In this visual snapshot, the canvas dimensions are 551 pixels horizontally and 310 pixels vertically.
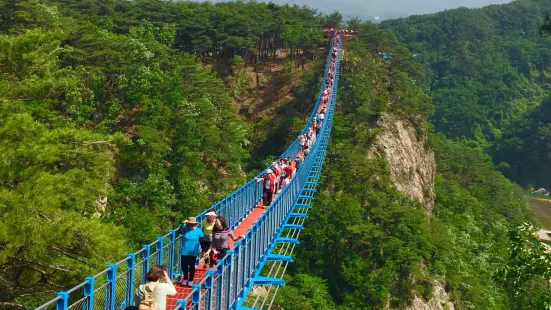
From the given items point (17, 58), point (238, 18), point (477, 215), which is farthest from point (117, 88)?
point (477, 215)

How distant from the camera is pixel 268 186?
40.1 feet

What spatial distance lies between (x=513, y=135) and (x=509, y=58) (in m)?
30.4

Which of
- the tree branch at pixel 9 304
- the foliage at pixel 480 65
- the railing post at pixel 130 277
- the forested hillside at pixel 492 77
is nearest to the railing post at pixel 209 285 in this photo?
the railing post at pixel 130 277

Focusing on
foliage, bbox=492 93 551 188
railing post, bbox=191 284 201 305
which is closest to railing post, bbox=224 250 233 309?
railing post, bbox=191 284 201 305

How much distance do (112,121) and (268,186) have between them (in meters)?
11.8

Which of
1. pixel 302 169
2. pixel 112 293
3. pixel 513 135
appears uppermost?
pixel 112 293

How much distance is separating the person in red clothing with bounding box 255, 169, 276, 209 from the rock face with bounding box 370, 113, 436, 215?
73.9ft

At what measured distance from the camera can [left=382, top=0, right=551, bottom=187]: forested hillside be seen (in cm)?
8147

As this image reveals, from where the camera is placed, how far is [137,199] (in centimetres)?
2161

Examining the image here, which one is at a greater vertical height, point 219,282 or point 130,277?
point 130,277

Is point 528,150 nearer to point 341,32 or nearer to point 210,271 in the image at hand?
point 341,32

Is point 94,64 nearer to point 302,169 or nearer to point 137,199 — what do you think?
point 137,199

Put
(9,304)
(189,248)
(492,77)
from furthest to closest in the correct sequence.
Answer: (492,77) < (9,304) < (189,248)

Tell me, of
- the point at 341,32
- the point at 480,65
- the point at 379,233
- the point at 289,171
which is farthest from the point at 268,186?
the point at 480,65
